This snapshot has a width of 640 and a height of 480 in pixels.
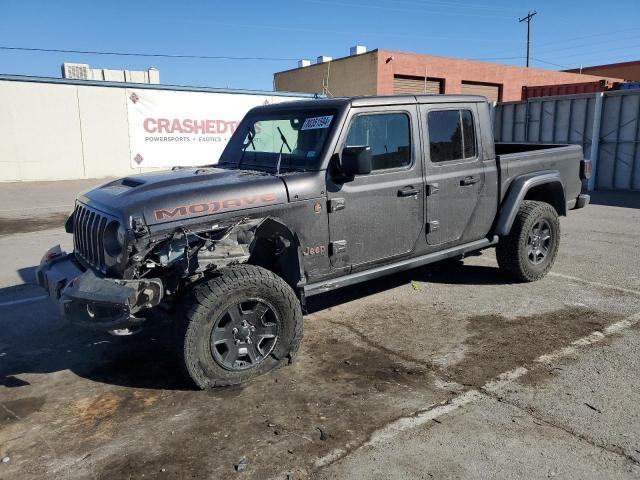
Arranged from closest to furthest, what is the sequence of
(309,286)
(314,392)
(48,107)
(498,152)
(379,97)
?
(314,392), (309,286), (379,97), (498,152), (48,107)

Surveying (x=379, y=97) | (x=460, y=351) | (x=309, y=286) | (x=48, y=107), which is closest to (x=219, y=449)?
(x=309, y=286)

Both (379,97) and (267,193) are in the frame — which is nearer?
(267,193)

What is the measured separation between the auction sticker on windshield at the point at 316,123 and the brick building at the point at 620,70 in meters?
43.1

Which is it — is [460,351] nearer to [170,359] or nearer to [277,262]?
[277,262]

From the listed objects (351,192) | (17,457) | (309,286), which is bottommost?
(17,457)

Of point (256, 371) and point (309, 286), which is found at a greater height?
point (309, 286)

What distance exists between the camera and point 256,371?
3811 mm

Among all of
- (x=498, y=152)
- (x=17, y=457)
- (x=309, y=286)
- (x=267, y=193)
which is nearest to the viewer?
(x=17, y=457)

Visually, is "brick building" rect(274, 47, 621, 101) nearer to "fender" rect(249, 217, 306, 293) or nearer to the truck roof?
the truck roof

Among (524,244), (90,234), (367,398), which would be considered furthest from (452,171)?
(90,234)

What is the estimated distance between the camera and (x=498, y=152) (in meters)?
7.22

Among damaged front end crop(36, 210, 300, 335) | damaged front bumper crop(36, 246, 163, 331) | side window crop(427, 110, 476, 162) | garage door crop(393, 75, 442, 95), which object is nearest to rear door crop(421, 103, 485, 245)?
side window crop(427, 110, 476, 162)

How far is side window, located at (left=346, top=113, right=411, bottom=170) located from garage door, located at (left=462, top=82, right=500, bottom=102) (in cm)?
2688

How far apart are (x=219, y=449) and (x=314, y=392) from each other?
0.84 m
